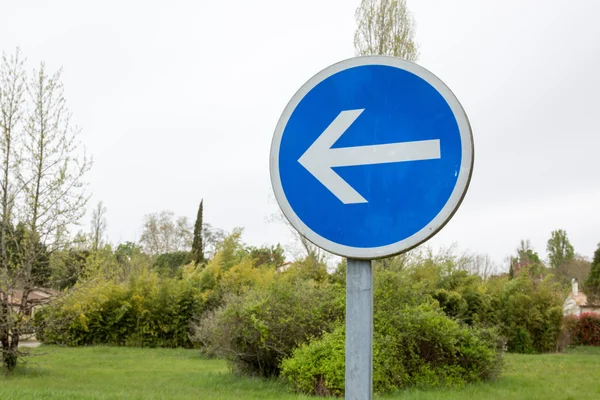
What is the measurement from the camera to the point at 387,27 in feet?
90.5

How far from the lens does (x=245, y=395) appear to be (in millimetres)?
9805

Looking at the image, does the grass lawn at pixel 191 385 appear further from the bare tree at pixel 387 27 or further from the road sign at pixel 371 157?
the bare tree at pixel 387 27

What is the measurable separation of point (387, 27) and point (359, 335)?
27579 mm

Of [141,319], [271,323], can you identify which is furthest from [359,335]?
[141,319]

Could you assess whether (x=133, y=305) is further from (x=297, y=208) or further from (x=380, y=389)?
(x=297, y=208)

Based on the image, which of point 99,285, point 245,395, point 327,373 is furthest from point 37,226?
point 327,373

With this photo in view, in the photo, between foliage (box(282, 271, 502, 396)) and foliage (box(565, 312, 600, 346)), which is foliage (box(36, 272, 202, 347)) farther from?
foliage (box(565, 312, 600, 346))

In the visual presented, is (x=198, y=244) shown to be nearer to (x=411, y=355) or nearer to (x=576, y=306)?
(x=576, y=306)

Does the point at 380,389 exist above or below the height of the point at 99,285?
below

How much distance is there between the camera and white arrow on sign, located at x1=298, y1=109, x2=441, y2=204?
5.65 feet

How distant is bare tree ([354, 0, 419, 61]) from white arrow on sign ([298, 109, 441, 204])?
2645 centimetres

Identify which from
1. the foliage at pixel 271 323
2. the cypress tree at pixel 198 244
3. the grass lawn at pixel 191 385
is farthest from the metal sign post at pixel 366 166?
the cypress tree at pixel 198 244

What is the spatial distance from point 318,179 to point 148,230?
2490 inches

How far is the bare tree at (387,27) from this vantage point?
27.4m
